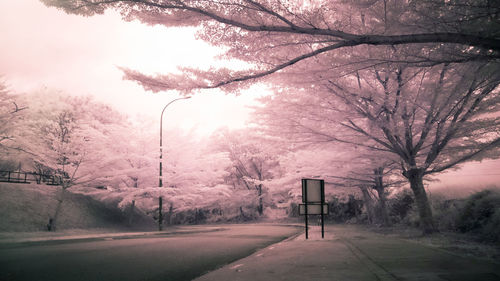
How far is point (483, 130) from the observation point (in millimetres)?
11555

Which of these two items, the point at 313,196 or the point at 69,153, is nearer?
the point at 313,196

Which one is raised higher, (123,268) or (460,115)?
(460,115)

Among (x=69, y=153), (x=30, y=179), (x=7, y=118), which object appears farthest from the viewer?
(x=30, y=179)

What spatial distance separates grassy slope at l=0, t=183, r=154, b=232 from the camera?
21081 millimetres

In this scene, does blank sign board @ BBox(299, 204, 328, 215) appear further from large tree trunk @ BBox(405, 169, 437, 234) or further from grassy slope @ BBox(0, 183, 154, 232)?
grassy slope @ BBox(0, 183, 154, 232)

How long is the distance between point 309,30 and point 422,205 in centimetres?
933

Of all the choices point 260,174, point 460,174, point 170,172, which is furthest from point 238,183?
point 460,174

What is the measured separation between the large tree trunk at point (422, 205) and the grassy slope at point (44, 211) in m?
22.1

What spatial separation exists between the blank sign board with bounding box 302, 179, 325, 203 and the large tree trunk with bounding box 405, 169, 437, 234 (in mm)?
4419

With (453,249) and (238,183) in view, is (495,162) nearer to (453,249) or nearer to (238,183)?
(453,249)

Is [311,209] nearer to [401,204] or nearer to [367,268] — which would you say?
[367,268]

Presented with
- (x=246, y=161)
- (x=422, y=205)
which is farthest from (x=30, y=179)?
(x=422, y=205)

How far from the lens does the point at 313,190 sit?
10797 mm

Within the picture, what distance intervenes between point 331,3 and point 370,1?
53.0 inches
